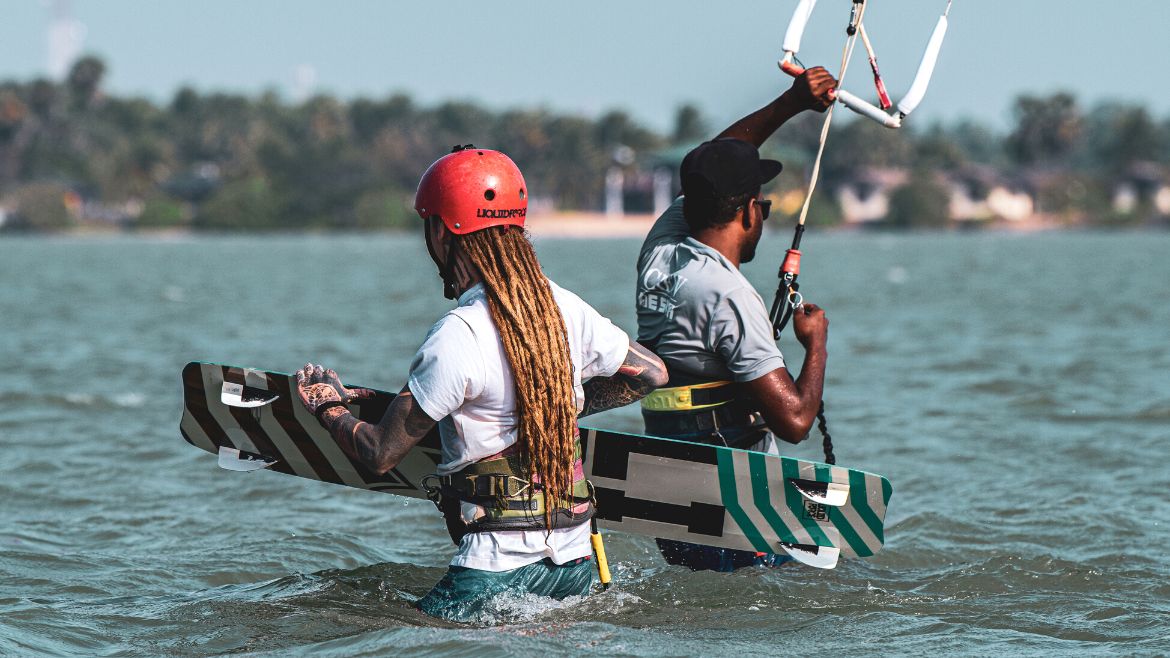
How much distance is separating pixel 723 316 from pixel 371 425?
1.72 metres

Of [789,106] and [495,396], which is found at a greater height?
[789,106]

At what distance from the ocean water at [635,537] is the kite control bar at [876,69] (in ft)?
7.89

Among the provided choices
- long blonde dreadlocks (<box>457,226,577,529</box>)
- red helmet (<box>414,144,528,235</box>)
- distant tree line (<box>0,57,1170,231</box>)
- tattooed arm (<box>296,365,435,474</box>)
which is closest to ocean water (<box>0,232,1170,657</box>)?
long blonde dreadlocks (<box>457,226,577,529</box>)

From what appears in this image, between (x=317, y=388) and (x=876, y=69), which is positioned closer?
(x=317, y=388)

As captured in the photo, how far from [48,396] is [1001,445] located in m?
10.8

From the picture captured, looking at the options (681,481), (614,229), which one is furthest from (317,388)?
(614,229)

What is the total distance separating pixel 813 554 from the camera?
7195mm

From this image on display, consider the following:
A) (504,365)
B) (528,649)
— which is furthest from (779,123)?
(528,649)

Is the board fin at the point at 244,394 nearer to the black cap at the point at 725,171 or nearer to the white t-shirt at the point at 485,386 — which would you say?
the white t-shirt at the point at 485,386

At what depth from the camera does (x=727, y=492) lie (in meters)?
7.14

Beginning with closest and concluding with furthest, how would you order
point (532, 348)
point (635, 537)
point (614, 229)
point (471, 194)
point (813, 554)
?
1. point (532, 348)
2. point (471, 194)
3. point (813, 554)
4. point (635, 537)
5. point (614, 229)

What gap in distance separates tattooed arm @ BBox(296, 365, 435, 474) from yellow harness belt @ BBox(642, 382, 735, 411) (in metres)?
1.58

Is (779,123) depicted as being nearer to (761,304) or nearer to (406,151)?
(761,304)

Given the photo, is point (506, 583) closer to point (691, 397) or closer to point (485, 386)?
point (485, 386)
